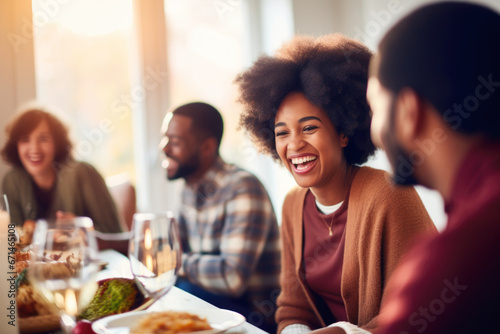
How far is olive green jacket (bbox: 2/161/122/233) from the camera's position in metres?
2.55

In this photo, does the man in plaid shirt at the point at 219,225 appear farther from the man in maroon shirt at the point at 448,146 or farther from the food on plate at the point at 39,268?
the man in maroon shirt at the point at 448,146

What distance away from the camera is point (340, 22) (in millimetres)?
3316

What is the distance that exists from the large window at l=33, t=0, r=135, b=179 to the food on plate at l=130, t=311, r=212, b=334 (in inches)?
103

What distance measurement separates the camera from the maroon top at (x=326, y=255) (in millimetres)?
1433

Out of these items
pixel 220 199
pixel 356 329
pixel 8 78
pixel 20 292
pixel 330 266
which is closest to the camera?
pixel 20 292

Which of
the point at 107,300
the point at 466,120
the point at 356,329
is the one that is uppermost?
the point at 466,120

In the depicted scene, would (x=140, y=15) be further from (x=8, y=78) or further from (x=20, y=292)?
(x=20, y=292)

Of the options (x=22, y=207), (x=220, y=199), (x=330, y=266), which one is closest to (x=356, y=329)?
(x=330, y=266)

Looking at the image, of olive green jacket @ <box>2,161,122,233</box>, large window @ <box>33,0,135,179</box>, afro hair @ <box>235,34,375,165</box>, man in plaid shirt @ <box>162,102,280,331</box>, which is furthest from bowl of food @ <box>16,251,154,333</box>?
large window @ <box>33,0,135,179</box>

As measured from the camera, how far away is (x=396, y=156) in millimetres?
900

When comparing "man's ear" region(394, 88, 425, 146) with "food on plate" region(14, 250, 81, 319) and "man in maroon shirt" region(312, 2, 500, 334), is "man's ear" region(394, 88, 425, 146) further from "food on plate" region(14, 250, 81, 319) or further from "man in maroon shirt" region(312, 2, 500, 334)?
"food on plate" region(14, 250, 81, 319)

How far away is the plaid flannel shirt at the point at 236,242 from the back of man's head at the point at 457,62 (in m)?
1.34

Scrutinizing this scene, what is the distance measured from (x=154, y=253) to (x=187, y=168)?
1645mm

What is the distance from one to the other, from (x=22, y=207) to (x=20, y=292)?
180 cm
